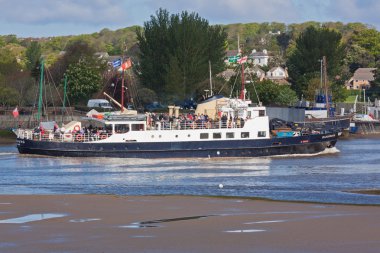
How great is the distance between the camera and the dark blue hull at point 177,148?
68.7 metres

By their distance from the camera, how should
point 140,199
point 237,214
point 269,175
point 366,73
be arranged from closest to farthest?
point 237,214 → point 140,199 → point 269,175 → point 366,73

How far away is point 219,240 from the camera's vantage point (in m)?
29.0

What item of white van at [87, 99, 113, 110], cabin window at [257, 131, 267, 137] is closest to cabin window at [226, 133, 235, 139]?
cabin window at [257, 131, 267, 137]

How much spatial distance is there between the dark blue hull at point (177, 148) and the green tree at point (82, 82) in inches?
1941

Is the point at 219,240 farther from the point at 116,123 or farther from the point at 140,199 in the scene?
the point at 116,123

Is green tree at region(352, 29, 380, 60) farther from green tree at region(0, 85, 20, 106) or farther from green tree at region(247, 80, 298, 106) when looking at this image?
green tree at region(0, 85, 20, 106)

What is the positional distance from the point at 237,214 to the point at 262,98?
88662 mm

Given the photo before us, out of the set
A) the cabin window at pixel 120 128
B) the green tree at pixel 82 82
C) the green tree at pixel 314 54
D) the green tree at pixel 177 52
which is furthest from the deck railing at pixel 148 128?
the green tree at pixel 314 54

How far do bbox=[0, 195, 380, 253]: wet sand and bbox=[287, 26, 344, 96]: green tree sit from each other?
9008 cm

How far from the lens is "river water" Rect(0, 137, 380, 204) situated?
4472 cm

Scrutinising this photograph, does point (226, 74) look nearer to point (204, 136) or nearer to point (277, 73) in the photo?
point (277, 73)

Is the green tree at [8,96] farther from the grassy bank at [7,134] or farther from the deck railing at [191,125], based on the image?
the deck railing at [191,125]

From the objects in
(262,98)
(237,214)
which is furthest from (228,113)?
(262,98)

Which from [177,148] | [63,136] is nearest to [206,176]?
[177,148]
